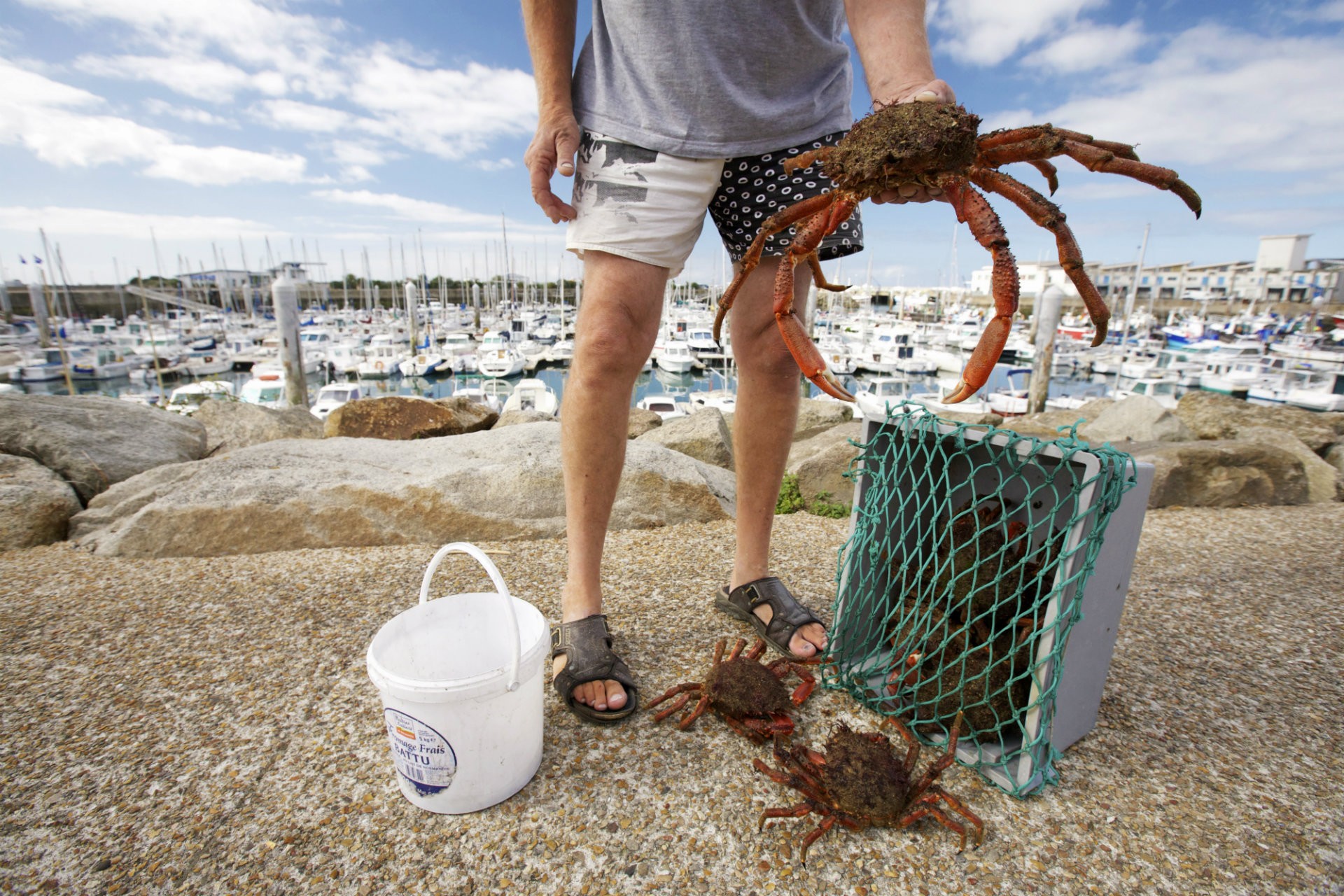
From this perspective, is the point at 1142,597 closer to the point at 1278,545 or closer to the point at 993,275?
the point at 1278,545

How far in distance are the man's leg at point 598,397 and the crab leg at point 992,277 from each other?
107 centimetres

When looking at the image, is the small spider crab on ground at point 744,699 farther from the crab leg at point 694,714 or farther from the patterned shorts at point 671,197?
the patterned shorts at point 671,197

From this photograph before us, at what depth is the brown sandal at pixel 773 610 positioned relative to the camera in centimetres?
252

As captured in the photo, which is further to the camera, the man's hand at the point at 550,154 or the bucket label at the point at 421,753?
the man's hand at the point at 550,154

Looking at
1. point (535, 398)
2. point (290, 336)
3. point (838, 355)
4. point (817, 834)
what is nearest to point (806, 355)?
point (817, 834)

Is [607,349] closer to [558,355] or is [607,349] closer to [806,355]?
[806,355]

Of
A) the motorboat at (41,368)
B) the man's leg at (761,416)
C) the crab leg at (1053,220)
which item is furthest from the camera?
the motorboat at (41,368)

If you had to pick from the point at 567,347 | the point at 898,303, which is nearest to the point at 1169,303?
the point at 898,303

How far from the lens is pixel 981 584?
6.73ft

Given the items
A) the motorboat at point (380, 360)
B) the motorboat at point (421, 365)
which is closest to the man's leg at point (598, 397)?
the motorboat at point (380, 360)

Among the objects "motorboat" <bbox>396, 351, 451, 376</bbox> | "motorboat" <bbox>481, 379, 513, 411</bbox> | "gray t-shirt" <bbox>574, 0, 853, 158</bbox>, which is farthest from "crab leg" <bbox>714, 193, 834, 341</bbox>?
"motorboat" <bbox>396, 351, 451, 376</bbox>

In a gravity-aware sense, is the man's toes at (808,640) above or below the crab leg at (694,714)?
above

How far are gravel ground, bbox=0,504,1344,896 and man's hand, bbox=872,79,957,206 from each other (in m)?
1.80

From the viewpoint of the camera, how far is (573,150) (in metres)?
2.32
